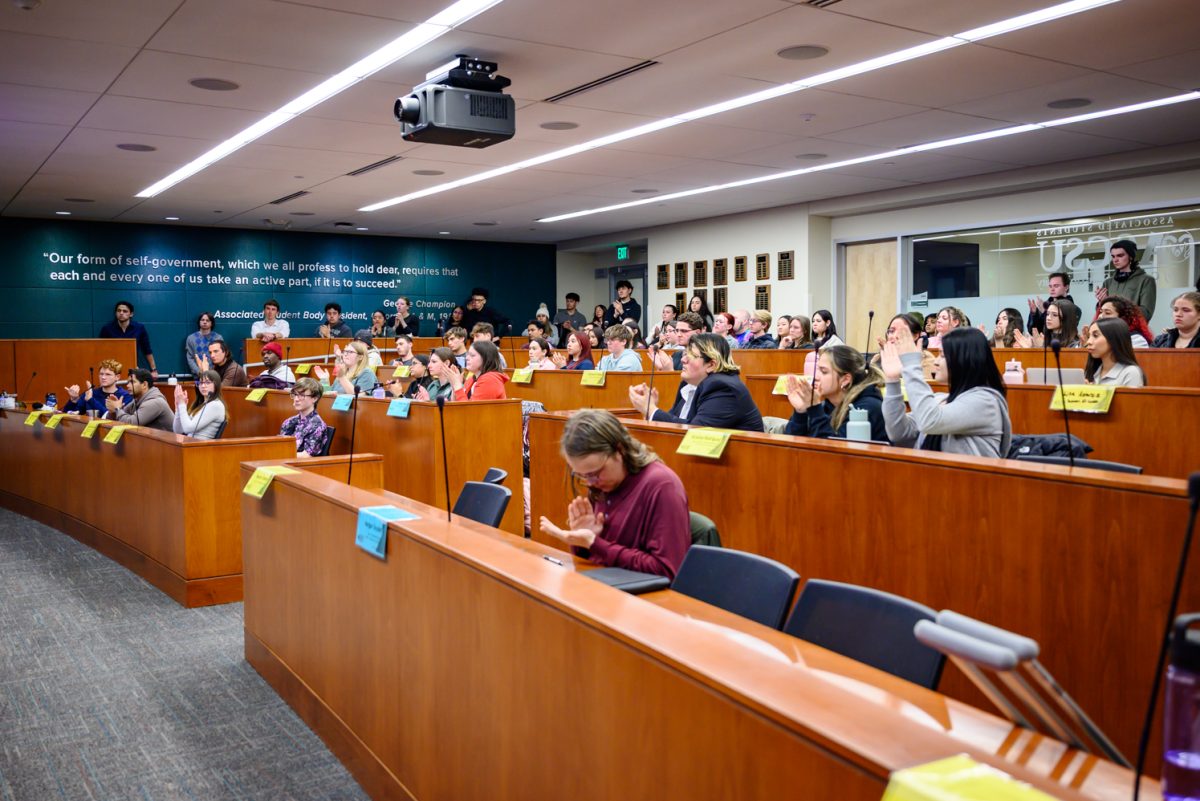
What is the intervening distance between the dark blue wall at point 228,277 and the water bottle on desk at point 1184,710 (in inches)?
554

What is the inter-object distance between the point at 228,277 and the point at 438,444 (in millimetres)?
9734

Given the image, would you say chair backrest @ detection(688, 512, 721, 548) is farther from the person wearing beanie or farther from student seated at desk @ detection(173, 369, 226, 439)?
the person wearing beanie

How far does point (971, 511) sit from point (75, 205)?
1154 centimetres

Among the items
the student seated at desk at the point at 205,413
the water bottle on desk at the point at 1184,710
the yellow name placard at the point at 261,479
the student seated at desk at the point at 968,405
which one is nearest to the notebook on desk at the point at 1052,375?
the student seated at desk at the point at 968,405

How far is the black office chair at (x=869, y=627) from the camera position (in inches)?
66.7

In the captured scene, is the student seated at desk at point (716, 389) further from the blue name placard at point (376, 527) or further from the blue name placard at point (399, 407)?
the blue name placard at point (376, 527)

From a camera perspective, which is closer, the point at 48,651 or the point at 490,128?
the point at 48,651

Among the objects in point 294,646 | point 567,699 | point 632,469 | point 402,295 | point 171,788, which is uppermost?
point 402,295

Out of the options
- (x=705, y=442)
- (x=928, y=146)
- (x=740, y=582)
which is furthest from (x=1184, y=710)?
(x=928, y=146)

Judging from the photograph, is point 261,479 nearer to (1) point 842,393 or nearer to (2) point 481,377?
(1) point 842,393

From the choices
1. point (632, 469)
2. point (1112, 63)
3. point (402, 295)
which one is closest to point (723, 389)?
point (632, 469)

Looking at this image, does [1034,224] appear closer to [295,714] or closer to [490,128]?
[490,128]

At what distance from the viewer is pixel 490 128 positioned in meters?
5.42

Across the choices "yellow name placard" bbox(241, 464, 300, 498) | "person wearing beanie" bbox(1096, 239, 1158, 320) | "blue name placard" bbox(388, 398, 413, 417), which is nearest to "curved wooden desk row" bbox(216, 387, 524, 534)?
"blue name placard" bbox(388, 398, 413, 417)
